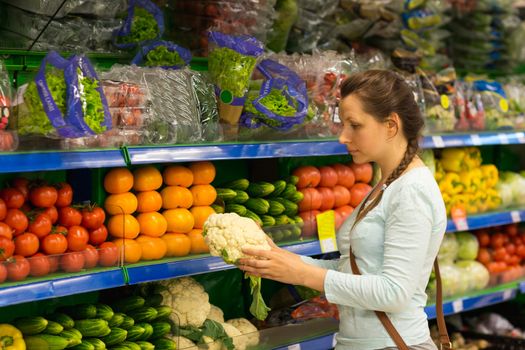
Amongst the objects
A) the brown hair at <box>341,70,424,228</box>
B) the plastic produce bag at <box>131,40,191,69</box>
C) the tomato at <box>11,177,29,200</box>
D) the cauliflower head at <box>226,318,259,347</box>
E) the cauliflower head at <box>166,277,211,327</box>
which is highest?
the plastic produce bag at <box>131,40,191,69</box>

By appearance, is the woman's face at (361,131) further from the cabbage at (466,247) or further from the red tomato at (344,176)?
the cabbage at (466,247)

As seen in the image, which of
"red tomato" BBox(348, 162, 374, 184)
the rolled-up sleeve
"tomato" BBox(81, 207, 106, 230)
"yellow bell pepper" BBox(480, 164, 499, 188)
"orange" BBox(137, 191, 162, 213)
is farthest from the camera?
"yellow bell pepper" BBox(480, 164, 499, 188)

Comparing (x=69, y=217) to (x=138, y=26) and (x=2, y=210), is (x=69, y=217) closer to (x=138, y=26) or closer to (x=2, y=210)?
(x=2, y=210)

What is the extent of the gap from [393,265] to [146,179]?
1.24 metres

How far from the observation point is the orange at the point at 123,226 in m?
3.23

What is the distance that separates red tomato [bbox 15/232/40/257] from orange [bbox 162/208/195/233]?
67 cm

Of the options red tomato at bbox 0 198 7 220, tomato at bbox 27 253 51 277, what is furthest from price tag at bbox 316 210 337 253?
red tomato at bbox 0 198 7 220

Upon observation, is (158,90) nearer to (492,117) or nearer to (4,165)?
(4,165)

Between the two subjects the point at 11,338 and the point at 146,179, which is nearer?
the point at 11,338

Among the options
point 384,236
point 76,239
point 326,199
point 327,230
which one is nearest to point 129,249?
point 76,239

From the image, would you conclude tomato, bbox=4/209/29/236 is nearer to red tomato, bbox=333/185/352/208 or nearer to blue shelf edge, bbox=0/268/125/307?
blue shelf edge, bbox=0/268/125/307

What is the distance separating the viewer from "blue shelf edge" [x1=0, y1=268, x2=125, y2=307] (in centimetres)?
273

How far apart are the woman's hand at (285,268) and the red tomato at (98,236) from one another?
684mm

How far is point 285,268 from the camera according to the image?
8.91 ft
